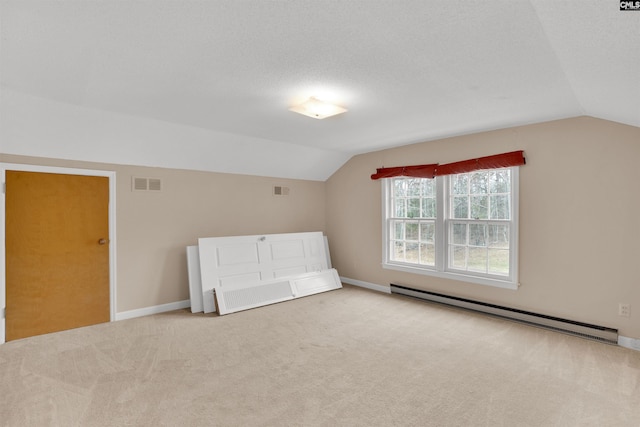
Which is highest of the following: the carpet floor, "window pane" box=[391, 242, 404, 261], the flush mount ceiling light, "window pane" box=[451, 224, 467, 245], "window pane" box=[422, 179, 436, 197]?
the flush mount ceiling light

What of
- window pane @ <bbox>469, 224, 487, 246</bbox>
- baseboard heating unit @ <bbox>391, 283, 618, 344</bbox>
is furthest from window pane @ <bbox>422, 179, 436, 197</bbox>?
baseboard heating unit @ <bbox>391, 283, 618, 344</bbox>

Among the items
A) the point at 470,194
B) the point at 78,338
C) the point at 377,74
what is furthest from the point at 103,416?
the point at 470,194

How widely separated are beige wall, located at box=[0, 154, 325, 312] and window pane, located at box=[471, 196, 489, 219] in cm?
310

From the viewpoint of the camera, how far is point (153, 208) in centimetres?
437

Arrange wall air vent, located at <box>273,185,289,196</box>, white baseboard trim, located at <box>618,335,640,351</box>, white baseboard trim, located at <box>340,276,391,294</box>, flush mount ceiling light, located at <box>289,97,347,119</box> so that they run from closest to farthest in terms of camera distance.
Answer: flush mount ceiling light, located at <box>289,97,347,119</box>
white baseboard trim, located at <box>618,335,640,351</box>
white baseboard trim, located at <box>340,276,391,294</box>
wall air vent, located at <box>273,185,289,196</box>

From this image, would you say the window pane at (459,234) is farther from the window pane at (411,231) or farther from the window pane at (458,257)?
the window pane at (411,231)

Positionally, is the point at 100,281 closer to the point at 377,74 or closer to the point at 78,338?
the point at 78,338

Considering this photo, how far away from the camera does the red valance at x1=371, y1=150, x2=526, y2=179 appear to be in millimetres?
3861

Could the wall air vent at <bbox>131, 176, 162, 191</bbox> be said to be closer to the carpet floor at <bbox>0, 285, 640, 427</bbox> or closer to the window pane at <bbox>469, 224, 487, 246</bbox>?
the carpet floor at <bbox>0, 285, 640, 427</bbox>

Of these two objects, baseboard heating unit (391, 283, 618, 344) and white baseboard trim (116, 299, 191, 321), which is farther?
white baseboard trim (116, 299, 191, 321)

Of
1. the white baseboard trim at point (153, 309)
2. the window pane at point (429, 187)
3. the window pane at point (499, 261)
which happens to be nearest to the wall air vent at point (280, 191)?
the white baseboard trim at point (153, 309)

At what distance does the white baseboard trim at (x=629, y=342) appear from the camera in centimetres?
314

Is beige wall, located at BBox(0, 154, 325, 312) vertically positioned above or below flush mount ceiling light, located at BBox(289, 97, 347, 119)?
below

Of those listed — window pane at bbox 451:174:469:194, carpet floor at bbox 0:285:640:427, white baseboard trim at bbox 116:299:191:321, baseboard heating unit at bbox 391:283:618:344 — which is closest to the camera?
carpet floor at bbox 0:285:640:427
